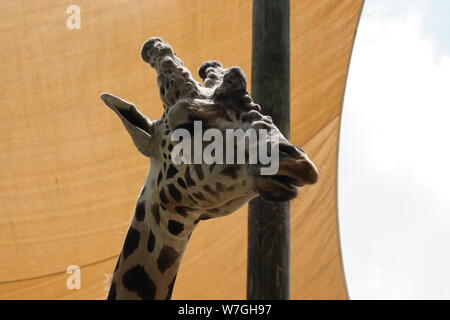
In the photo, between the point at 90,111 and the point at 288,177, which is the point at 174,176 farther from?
the point at 90,111

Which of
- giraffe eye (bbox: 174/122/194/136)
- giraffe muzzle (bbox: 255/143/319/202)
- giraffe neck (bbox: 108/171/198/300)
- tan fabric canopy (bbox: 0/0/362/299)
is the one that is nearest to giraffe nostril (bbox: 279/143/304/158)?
giraffe muzzle (bbox: 255/143/319/202)

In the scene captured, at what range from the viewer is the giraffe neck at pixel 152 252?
2.49 metres

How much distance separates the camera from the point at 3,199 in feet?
16.1

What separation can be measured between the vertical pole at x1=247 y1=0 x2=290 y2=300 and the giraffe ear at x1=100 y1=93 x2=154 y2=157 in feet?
1.57

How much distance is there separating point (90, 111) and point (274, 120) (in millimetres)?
2185

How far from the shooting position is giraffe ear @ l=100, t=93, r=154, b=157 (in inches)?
98.2

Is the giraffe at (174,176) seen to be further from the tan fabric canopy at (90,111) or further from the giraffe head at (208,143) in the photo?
the tan fabric canopy at (90,111)

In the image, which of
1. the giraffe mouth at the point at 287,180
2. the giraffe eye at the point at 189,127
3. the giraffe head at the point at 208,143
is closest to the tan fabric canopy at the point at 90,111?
the giraffe head at the point at 208,143

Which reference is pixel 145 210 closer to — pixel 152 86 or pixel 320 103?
pixel 152 86

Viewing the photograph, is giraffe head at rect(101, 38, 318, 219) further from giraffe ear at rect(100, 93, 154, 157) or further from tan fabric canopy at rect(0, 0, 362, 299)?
tan fabric canopy at rect(0, 0, 362, 299)

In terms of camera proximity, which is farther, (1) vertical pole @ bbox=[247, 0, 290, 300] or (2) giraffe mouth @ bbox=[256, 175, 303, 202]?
(1) vertical pole @ bbox=[247, 0, 290, 300]

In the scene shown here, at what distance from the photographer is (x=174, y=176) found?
2426 millimetres
